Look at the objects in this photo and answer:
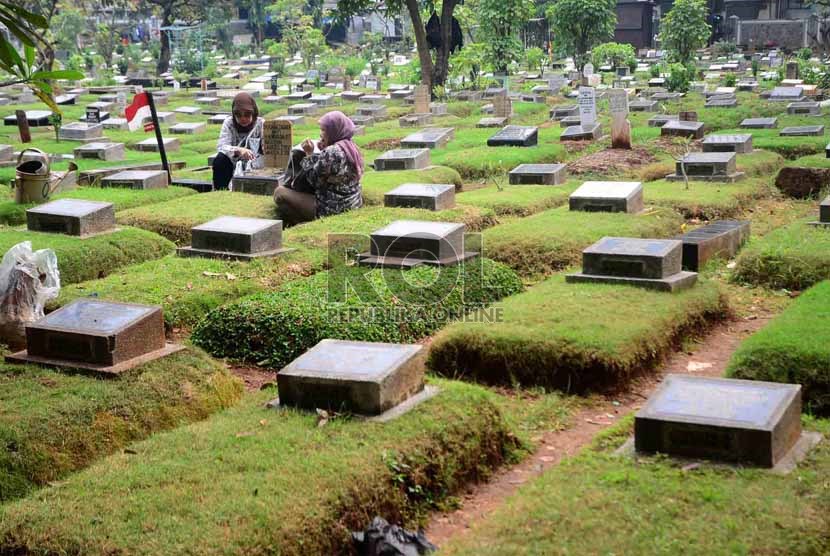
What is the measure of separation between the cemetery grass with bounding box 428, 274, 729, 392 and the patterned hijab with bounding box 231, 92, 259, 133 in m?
5.84

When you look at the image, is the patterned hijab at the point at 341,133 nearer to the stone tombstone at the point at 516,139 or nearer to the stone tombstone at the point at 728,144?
the stone tombstone at the point at 728,144

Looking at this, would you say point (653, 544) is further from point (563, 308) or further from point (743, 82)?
point (743, 82)

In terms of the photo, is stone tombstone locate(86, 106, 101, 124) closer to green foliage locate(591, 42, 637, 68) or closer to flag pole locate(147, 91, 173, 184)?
flag pole locate(147, 91, 173, 184)

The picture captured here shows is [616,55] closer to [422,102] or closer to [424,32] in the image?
[424,32]

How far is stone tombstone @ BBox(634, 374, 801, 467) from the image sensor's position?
4.21 meters

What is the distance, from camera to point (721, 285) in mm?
7676

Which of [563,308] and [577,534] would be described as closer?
[577,534]

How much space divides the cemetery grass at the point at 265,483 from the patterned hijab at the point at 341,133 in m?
5.13

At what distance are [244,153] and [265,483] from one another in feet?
27.0

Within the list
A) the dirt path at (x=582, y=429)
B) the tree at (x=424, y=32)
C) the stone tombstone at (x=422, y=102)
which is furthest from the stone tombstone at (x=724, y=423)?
the tree at (x=424, y=32)

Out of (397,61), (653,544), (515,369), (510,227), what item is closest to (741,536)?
(653,544)

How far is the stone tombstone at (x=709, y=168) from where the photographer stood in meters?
12.1

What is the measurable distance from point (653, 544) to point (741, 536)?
31cm

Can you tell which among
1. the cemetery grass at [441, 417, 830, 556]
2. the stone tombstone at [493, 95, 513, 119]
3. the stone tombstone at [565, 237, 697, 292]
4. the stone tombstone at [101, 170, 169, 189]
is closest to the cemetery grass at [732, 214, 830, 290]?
the stone tombstone at [565, 237, 697, 292]
